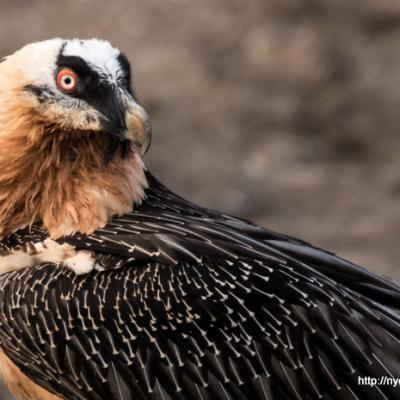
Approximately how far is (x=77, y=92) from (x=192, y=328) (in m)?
1.32

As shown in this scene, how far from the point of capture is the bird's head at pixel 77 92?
5.58 metres

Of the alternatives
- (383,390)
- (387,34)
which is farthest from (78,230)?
(387,34)

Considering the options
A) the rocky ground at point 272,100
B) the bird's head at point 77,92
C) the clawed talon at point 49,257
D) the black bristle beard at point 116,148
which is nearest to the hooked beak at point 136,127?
the bird's head at point 77,92

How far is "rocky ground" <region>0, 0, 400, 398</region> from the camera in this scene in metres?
11.1

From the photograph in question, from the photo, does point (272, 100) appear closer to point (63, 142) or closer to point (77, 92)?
point (63, 142)

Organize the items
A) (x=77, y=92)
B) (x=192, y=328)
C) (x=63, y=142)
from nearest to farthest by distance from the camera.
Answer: (x=192, y=328) < (x=77, y=92) < (x=63, y=142)

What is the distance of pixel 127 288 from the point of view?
5.43 m

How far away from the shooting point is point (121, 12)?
44.2 ft

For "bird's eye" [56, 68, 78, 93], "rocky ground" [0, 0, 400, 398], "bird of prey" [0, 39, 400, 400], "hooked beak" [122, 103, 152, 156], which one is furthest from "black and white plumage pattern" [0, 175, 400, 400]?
"rocky ground" [0, 0, 400, 398]

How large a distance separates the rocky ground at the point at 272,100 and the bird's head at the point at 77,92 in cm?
500

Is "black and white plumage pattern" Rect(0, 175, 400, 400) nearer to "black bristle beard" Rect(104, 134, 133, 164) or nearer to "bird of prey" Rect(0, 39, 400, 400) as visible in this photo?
"bird of prey" Rect(0, 39, 400, 400)

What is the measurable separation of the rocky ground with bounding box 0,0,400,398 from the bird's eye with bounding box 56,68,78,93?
512cm

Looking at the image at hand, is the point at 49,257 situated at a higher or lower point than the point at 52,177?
lower

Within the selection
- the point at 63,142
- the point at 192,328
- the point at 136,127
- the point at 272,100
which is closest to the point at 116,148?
the point at 63,142
